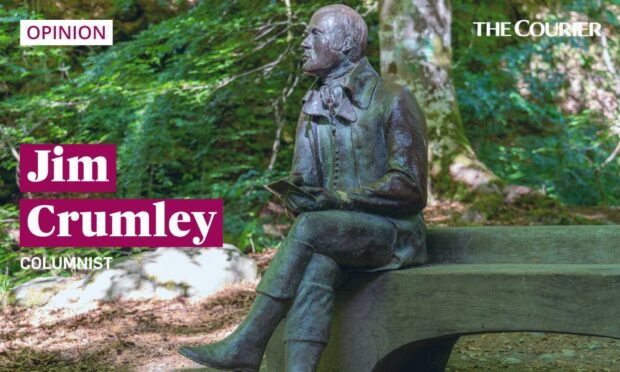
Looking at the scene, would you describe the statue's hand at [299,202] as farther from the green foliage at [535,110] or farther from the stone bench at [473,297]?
the green foliage at [535,110]

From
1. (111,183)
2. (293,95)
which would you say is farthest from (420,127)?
(293,95)

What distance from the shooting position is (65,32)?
10.5m

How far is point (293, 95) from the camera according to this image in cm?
1076

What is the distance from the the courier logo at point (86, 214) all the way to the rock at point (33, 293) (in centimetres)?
107

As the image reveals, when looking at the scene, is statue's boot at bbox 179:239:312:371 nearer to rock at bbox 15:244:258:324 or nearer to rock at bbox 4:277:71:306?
rock at bbox 15:244:258:324

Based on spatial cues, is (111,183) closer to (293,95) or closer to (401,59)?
(293,95)

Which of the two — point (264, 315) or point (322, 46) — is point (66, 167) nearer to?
point (322, 46)

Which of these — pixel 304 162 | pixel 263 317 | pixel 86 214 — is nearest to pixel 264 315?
pixel 263 317

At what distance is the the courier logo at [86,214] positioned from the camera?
325 inches

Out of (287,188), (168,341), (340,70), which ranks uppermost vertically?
(340,70)

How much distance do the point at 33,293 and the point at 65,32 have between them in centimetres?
438

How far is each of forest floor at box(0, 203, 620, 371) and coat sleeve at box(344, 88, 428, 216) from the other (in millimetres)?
1488

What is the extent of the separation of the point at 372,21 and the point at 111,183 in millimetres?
3384

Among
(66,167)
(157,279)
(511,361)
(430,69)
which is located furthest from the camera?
(66,167)
